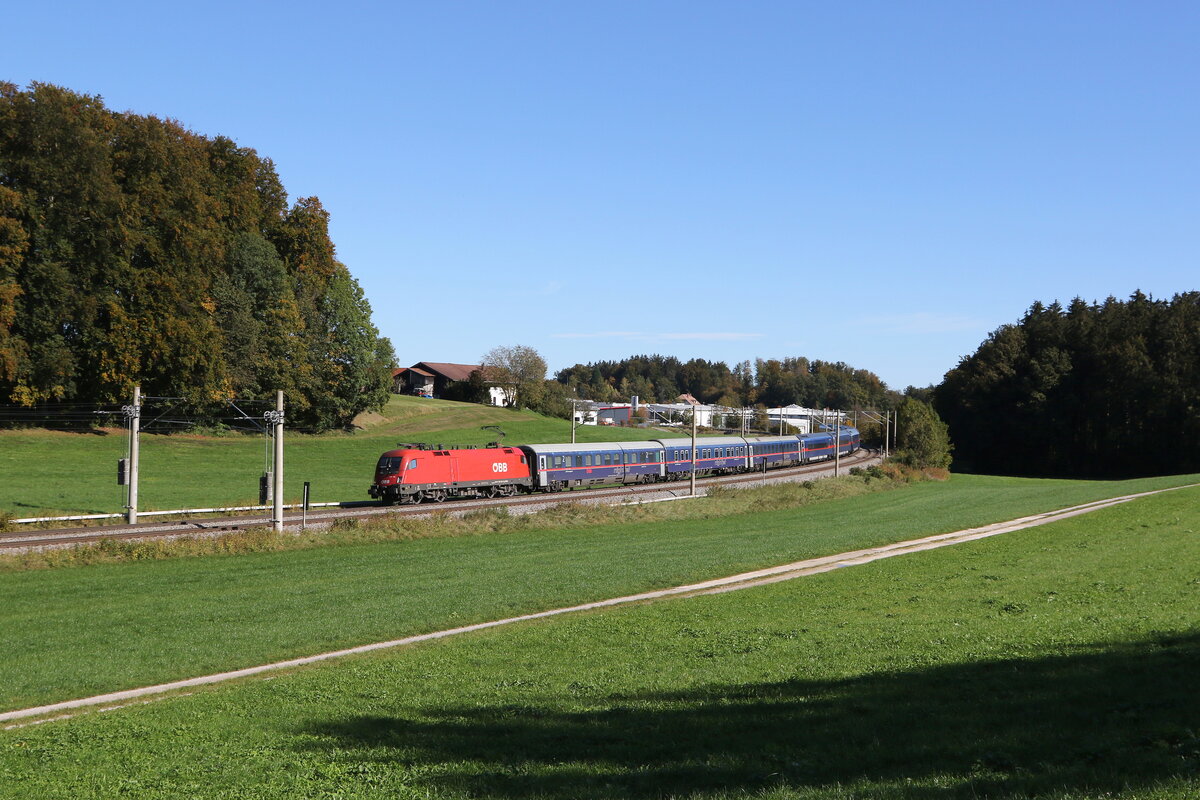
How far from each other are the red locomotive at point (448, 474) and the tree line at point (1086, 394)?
71.3m

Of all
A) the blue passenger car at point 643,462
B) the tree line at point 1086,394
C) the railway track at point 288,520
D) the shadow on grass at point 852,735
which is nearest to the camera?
the shadow on grass at point 852,735

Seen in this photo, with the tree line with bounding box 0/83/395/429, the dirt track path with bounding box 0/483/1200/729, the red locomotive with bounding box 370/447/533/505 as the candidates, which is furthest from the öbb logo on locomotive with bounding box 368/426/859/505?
the tree line with bounding box 0/83/395/429

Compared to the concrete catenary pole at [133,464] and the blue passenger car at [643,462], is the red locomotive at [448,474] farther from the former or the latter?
the concrete catenary pole at [133,464]

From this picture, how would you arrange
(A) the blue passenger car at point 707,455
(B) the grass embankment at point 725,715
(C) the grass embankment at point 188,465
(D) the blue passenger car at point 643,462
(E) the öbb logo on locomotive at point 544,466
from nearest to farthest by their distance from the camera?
(B) the grass embankment at point 725,715
(C) the grass embankment at point 188,465
(E) the öbb logo on locomotive at point 544,466
(D) the blue passenger car at point 643,462
(A) the blue passenger car at point 707,455

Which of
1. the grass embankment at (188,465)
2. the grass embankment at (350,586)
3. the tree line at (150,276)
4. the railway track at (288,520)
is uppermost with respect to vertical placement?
the tree line at (150,276)

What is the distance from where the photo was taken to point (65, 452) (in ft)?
195

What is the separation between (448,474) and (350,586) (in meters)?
25.0

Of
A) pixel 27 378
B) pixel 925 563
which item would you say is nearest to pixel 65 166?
pixel 27 378

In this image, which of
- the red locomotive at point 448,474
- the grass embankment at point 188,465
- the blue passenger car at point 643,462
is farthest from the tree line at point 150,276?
the blue passenger car at point 643,462

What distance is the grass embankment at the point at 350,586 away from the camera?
58.2ft

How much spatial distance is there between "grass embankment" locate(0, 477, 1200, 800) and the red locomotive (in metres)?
29.2

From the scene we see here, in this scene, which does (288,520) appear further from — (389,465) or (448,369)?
(448,369)

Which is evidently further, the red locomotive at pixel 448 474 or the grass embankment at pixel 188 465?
the red locomotive at pixel 448 474

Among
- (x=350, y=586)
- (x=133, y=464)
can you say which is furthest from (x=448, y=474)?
(x=350, y=586)
